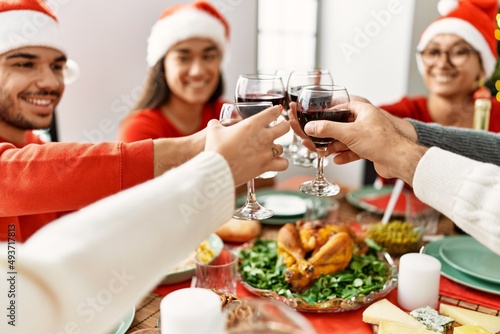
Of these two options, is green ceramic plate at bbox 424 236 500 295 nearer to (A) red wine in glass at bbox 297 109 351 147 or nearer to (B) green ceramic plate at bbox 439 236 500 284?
(B) green ceramic plate at bbox 439 236 500 284

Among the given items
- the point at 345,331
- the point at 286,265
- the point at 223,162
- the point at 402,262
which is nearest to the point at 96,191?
the point at 223,162

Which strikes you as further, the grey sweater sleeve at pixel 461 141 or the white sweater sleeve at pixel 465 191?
the grey sweater sleeve at pixel 461 141

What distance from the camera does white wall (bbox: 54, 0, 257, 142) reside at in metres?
2.29

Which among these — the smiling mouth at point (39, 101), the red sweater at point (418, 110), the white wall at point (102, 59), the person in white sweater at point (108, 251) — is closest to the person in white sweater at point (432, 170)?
the person in white sweater at point (108, 251)

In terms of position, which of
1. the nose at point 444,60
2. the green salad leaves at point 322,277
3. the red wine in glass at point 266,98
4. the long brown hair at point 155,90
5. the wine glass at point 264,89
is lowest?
the green salad leaves at point 322,277

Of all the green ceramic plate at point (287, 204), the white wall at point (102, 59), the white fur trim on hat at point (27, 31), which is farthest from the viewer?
the white wall at point (102, 59)

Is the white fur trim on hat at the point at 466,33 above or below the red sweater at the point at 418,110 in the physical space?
above

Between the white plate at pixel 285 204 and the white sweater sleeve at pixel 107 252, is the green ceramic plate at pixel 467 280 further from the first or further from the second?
the white sweater sleeve at pixel 107 252

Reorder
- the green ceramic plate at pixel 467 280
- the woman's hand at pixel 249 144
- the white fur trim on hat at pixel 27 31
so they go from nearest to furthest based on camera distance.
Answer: the woman's hand at pixel 249 144 → the green ceramic plate at pixel 467 280 → the white fur trim on hat at pixel 27 31

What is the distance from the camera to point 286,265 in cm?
124

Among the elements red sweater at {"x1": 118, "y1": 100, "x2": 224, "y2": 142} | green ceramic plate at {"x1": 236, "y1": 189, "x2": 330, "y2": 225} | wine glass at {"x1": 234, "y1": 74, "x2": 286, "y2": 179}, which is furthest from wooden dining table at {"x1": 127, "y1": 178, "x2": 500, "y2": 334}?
red sweater at {"x1": 118, "y1": 100, "x2": 224, "y2": 142}

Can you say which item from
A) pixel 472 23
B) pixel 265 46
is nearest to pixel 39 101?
pixel 472 23

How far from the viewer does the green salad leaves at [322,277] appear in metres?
1.14

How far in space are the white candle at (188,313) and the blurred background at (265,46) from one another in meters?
1.64
